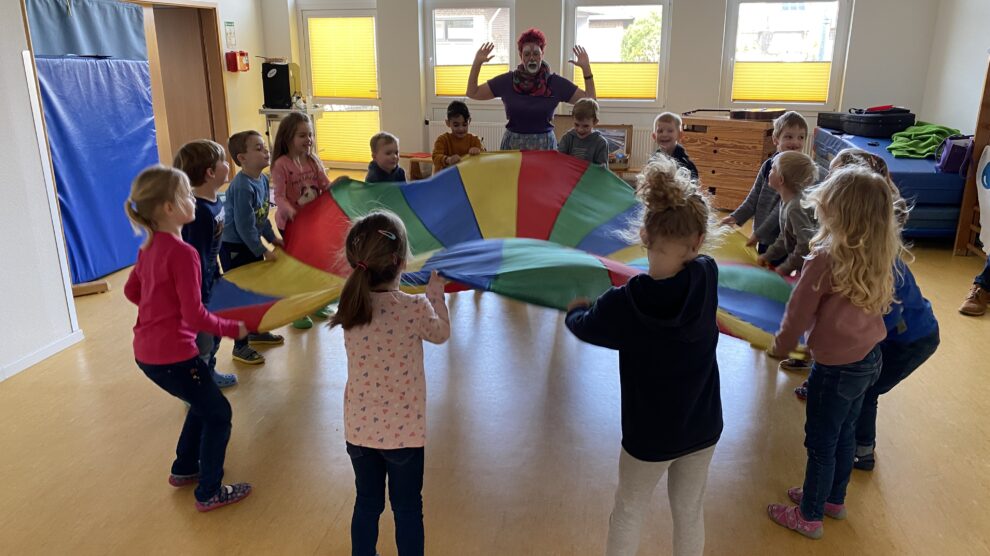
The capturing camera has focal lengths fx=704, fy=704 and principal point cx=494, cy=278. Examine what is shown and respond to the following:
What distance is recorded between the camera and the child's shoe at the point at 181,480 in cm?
231

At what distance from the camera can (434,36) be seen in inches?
312

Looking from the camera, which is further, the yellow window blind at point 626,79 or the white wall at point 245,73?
the white wall at point 245,73

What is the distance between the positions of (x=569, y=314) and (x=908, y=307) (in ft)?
3.53

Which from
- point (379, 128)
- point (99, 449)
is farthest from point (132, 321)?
point (379, 128)

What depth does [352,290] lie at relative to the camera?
160cm

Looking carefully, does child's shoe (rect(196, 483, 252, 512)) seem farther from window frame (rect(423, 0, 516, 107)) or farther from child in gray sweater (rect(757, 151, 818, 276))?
window frame (rect(423, 0, 516, 107))

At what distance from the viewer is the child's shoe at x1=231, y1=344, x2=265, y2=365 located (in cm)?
323

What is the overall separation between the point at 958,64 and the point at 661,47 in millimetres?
2610

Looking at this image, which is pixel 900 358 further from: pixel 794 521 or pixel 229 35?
pixel 229 35

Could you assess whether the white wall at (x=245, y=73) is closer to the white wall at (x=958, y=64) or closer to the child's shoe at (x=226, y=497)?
the child's shoe at (x=226, y=497)

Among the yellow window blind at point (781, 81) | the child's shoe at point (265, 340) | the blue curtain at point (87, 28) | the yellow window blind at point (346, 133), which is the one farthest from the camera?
the yellow window blind at point (346, 133)

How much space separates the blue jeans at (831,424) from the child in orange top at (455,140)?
2151mm

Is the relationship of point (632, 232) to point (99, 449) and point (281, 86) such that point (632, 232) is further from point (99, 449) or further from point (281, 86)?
point (281, 86)

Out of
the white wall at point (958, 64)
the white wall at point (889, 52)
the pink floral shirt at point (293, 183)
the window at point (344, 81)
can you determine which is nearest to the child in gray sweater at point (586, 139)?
the pink floral shirt at point (293, 183)
